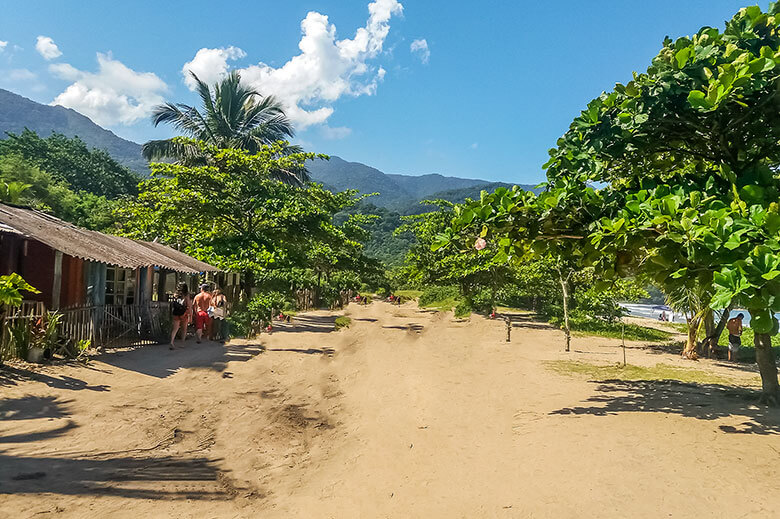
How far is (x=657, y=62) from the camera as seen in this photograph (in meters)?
6.44

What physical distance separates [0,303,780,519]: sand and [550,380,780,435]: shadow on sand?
0.16 ft

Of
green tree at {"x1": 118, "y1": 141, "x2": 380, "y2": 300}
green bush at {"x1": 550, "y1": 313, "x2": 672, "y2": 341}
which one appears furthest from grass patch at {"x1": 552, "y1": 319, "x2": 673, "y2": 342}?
green tree at {"x1": 118, "y1": 141, "x2": 380, "y2": 300}

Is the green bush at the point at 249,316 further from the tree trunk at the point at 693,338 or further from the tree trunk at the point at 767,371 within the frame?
the tree trunk at the point at 693,338

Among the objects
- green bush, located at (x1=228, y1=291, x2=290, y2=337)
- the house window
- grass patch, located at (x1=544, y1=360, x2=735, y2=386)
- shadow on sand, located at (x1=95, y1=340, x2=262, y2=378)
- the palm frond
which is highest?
the palm frond

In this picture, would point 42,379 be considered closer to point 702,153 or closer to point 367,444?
point 367,444

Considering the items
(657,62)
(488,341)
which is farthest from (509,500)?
(488,341)

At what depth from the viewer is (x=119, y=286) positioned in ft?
43.3

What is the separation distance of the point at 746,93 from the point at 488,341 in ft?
41.4

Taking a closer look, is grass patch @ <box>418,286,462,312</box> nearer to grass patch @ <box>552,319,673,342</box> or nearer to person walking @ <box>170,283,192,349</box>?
grass patch @ <box>552,319,673,342</box>

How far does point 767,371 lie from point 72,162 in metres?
59.3

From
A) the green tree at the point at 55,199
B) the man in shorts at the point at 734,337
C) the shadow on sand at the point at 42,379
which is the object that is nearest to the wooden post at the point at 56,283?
the shadow on sand at the point at 42,379

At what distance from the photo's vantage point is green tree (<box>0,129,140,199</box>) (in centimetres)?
4584

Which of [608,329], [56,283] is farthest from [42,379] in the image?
[608,329]

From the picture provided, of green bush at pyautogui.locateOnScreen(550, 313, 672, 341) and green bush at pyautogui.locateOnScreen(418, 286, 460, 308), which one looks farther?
green bush at pyautogui.locateOnScreen(418, 286, 460, 308)
